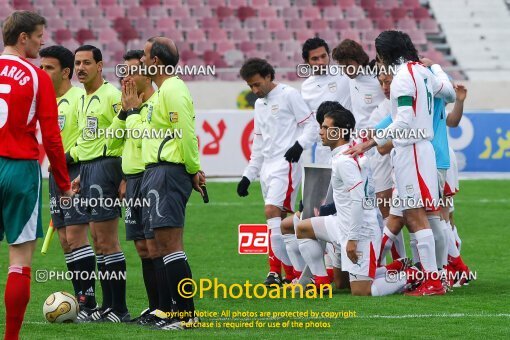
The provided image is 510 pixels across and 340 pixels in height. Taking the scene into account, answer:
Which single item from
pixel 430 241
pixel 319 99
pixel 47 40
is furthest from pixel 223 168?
pixel 430 241

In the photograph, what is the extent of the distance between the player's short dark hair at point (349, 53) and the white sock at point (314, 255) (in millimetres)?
1815

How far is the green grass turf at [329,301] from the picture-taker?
7.59m

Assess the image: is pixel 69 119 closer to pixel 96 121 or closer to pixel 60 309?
pixel 96 121

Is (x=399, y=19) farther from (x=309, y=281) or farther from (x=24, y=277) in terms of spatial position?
(x=24, y=277)

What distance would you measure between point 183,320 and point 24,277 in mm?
1356

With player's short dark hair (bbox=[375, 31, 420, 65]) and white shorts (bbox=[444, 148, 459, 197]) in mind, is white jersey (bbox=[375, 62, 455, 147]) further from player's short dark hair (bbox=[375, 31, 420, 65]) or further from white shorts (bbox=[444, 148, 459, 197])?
white shorts (bbox=[444, 148, 459, 197])

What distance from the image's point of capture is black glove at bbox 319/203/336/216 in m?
9.57

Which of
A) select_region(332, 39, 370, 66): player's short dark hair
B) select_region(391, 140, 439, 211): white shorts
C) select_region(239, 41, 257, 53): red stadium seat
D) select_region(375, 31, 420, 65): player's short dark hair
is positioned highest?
select_region(239, 41, 257, 53): red stadium seat

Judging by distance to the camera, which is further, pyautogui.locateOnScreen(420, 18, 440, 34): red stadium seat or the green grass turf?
pyautogui.locateOnScreen(420, 18, 440, 34): red stadium seat

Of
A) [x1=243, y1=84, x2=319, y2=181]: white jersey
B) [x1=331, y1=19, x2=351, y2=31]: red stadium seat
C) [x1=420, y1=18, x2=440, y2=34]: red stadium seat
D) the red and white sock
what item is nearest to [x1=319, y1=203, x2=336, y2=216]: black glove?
[x1=243, y1=84, x2=319, y2=181]: white jersey

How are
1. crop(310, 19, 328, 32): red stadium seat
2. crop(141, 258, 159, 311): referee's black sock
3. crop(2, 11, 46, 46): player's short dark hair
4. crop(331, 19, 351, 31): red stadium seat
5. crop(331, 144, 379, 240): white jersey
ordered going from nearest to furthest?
1. crop(2, 11, 46, 46): player's short dark hair
2. crop(141, 258, 159, 311): referee's black sock
3. crop(331, 144, 379, 240): white jersey
4. crop(310, 19, 328, 32): red stadium seat
5. crop(331, 19, 351, 31): red stadium seat

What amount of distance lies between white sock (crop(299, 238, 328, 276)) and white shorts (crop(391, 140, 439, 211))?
0.83 meters

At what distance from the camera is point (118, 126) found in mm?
A: 8234

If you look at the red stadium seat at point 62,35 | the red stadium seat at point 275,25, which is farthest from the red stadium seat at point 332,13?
the red stadium seat at point 62,35
